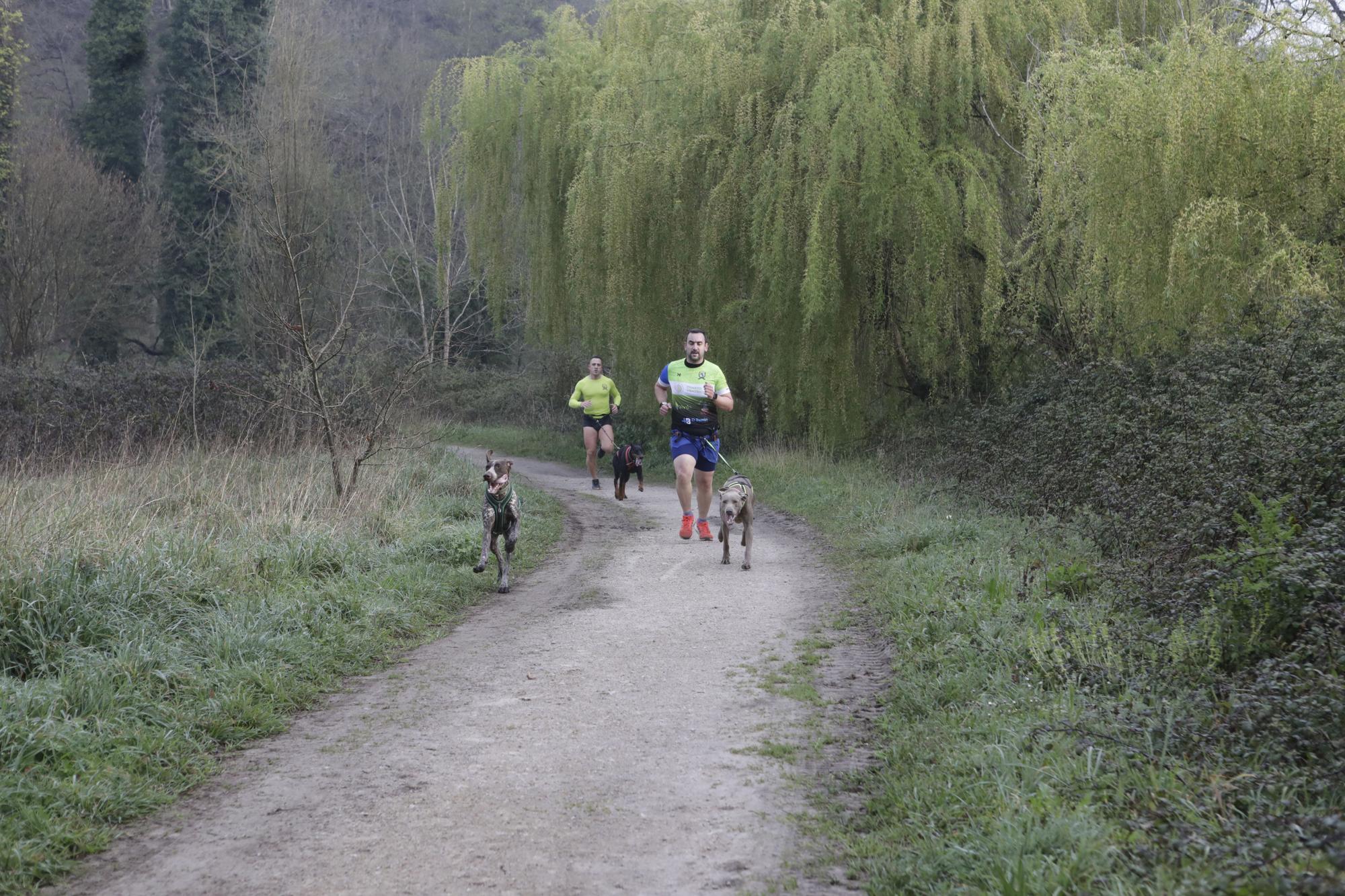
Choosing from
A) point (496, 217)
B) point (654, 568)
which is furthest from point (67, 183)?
point (654, 568)

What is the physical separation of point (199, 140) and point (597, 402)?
26498 millimetres

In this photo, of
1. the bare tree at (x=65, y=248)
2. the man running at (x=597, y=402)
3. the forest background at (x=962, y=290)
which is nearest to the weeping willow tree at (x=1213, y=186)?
the forest background at (x=962, y=290)

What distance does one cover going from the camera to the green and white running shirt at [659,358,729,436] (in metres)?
11.2

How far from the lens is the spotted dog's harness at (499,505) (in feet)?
30.4

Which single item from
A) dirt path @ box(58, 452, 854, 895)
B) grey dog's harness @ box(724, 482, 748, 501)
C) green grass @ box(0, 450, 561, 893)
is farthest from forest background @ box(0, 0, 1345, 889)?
grey dog's harness @ box(724, 482, 748, 501)

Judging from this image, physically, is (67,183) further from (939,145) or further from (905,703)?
(905,703)

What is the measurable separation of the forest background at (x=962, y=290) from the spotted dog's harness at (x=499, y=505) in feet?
7.53

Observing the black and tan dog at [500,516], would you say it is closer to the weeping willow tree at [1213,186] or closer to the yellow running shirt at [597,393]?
the weeping willow tree at [1213,186]

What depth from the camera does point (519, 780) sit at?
470cm

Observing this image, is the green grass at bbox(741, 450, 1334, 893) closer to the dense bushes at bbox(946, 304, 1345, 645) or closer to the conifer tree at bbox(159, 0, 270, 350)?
the dense bushes at bbox(946, 304, 1345, 645)

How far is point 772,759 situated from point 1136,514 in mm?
4050

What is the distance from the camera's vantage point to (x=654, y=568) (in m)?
10.1

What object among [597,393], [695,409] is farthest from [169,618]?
[597,393]

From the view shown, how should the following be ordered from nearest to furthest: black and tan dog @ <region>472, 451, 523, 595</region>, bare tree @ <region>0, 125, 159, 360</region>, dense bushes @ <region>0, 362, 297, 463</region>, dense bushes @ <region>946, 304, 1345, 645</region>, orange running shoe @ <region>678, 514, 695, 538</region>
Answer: dense bushes @ <region>946, 304, 1345, 645</region>
black and tan dog @ <region>472, 451, 523, 595</region>
orange running shoe @ <region>678, 514, 695, 538</region>
dense bushes @ <region>0, 362, 297, 463</region>
bare tree @ <region>0, 125, 159, 360</region>
